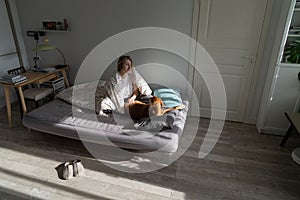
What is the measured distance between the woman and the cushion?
0.17 meters

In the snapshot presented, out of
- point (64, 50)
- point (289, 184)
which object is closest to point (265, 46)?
point (289, 184)

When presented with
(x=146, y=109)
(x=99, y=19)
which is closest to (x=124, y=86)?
(x=146, y=109)

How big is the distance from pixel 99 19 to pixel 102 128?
1792mm

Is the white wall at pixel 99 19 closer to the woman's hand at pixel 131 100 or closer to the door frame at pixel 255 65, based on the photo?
the door frame at pixel 255 65

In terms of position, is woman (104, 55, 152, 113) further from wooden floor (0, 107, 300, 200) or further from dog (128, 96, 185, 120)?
wooden floor (0, 107, 300, 200)

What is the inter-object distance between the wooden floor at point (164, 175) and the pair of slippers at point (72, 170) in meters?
0.05

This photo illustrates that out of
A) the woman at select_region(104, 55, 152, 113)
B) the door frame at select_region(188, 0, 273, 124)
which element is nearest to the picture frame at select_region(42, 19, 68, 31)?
the woman at select_region(104, 55, 152, 113)

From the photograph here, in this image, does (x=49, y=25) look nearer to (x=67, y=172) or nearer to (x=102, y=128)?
(x=102, y=128)

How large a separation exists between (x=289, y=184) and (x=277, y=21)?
1.82 metres

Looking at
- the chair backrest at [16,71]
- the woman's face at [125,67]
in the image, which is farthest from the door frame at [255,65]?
the chair backrest at [16,71]

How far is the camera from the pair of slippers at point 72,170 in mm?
1862

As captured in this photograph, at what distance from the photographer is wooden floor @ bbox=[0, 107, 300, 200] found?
1734mm

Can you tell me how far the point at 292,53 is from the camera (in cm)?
226

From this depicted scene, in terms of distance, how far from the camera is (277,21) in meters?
2.34
